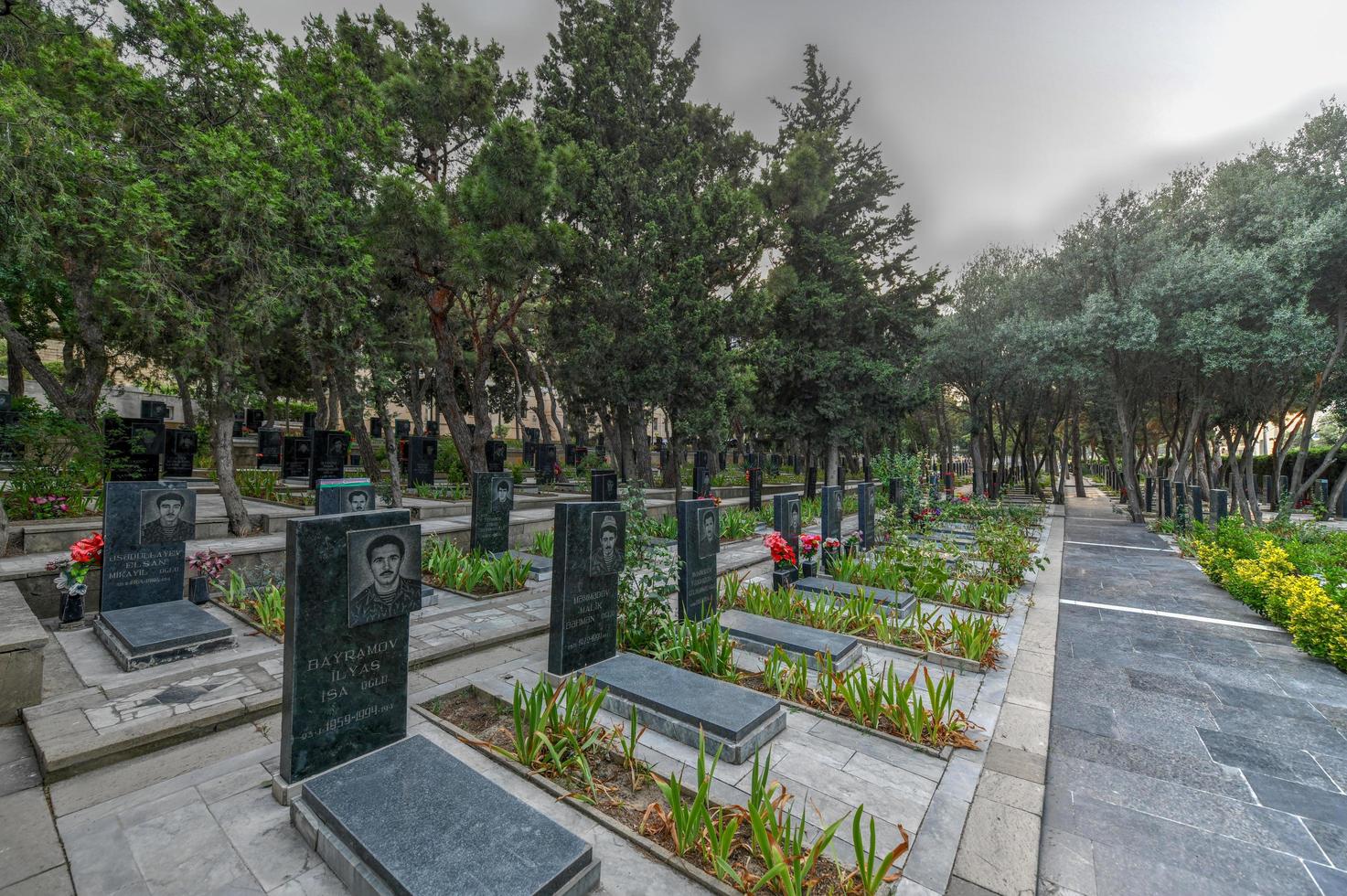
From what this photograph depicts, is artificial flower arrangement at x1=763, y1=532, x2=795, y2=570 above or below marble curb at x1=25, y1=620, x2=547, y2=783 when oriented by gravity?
above

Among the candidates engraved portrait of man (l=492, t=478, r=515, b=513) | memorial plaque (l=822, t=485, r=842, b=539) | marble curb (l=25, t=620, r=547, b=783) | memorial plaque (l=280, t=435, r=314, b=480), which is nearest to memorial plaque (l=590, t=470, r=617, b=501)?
engraved portrait of man (l=492, t=478, r=515, b=513)

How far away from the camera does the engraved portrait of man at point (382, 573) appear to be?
321 centimetres

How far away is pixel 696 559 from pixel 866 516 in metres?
6.04

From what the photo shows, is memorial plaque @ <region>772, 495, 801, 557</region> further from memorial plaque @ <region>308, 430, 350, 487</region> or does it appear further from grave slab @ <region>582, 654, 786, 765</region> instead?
memorial plaque @ <region>308, 430, 350, 487</region>

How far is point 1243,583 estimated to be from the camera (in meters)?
7.39

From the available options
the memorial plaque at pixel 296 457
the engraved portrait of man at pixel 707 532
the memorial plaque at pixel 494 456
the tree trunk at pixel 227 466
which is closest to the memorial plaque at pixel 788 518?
the engraved portrait of man at pixel 707 532

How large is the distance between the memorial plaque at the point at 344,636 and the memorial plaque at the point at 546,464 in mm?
17044

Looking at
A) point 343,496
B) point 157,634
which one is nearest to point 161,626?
point 157,634

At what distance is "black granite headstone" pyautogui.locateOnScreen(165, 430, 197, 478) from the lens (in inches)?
525

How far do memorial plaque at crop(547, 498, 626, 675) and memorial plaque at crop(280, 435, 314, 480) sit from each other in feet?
46.0

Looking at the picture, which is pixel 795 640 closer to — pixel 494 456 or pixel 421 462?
pixel 421 462

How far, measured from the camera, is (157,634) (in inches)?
193

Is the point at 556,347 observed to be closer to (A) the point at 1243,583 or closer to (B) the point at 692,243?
(B) the point at 692,243

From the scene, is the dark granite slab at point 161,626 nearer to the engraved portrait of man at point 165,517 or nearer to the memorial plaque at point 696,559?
the engraved portrait of man at point 165,517
